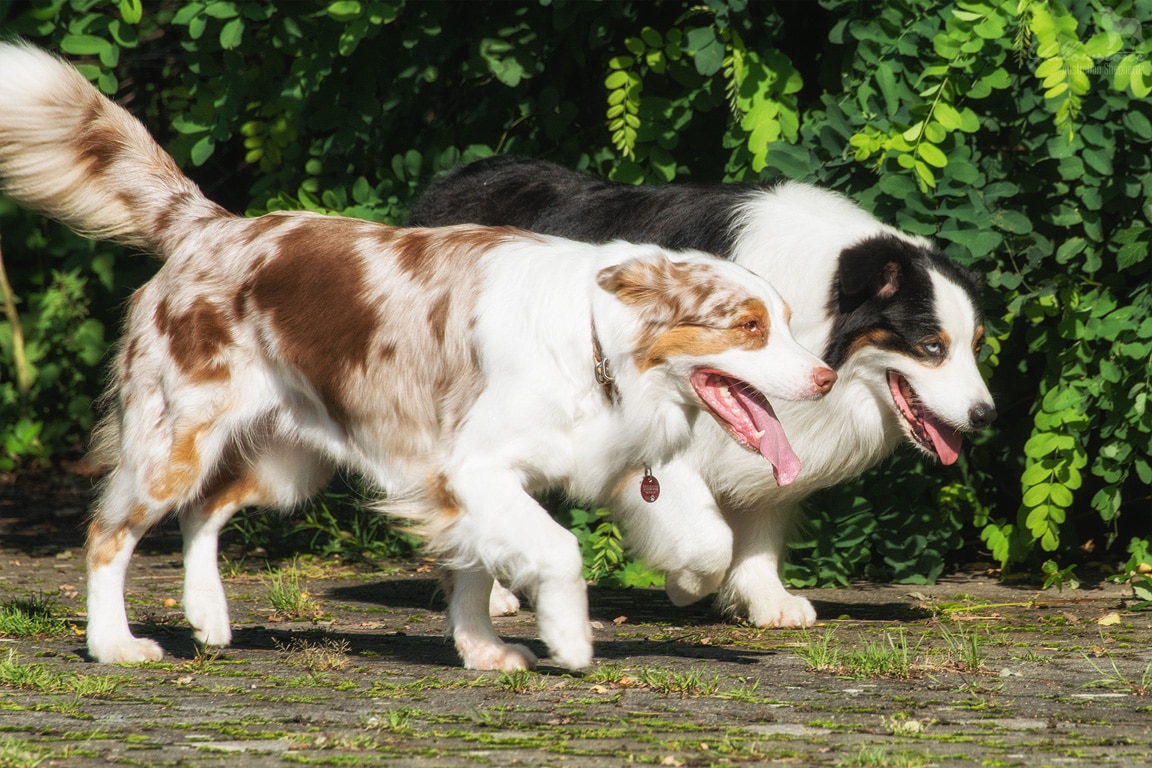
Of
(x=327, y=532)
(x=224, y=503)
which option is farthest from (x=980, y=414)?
(x=327, y=532)

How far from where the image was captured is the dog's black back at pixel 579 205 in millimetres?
5512

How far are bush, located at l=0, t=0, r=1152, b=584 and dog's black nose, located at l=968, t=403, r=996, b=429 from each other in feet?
2.80

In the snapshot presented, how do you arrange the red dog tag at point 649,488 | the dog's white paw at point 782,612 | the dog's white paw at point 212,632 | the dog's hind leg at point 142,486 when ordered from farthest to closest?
the dog's white paw at point 782,612, the dog's white paw at point 212,632, the dog's hind leg at point 142,486, the red dog tag at point 649,488

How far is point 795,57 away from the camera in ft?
21.6

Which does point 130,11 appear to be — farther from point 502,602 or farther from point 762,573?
point 762,573

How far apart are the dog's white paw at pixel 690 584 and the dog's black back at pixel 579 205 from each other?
124 centimetres

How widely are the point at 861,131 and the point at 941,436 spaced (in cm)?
131

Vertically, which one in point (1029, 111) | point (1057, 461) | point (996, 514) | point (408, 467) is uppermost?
point (1029, 111)

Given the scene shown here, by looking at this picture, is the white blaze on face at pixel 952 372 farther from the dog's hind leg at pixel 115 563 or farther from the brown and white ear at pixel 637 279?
the dog's hind leg at pixel 115 563

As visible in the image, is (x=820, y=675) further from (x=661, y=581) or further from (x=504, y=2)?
(x=504, y=2)

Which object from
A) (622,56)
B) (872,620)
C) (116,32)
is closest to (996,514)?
(872,620)

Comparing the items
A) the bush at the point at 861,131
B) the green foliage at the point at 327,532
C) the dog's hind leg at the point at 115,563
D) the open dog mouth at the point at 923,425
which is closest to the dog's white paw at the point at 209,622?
the dog's hind leg at the point at 115,563

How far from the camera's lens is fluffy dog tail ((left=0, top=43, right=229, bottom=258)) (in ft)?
16.3

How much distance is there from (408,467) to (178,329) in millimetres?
915
